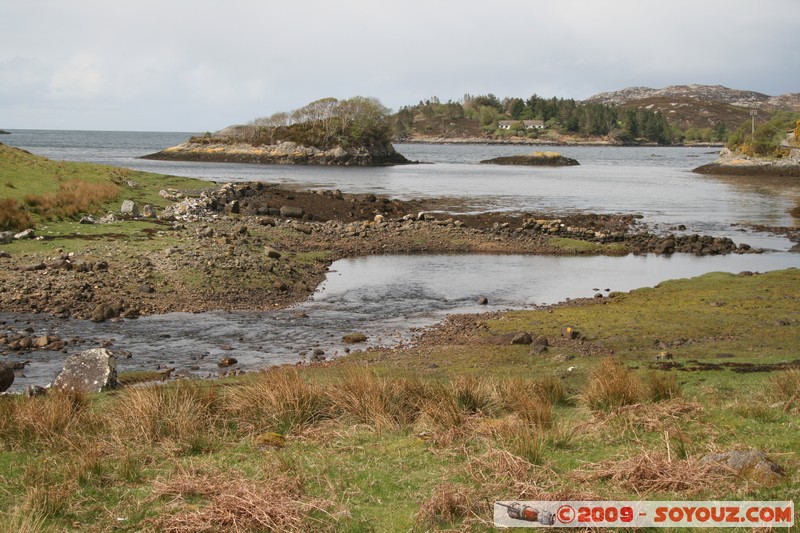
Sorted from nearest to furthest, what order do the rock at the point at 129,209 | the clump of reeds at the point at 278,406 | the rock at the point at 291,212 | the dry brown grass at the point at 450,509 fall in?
the dry brown grass at the point at 450,509
the clump of reeds at the point at 278,406
the rock at the point at 129,209
the rock at the point at 291,212

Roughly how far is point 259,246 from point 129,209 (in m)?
7.21

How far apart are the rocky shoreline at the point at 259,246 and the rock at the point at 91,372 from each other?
19.5ft

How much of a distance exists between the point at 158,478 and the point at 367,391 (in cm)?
324

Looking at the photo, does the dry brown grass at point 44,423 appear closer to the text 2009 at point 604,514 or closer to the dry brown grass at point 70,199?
the text 2009 at point 604,514

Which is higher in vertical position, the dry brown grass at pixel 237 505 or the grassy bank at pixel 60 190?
the grassy bank at pixel 60 190

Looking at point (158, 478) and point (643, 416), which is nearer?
point (158, 478)

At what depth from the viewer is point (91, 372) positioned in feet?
40.3

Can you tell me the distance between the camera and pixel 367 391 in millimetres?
9773

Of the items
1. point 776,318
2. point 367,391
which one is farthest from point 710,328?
point 367,391

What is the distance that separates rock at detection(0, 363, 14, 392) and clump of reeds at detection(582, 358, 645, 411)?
987 centimetres

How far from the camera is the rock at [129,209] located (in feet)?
99.0

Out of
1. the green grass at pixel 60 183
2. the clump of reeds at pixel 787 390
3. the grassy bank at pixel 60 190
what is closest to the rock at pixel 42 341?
the grassy bank at pixel 60 190

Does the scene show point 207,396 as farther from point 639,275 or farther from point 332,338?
point 639,275

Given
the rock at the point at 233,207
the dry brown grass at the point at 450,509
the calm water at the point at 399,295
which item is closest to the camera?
the dry brown grass at the point at 450,509
